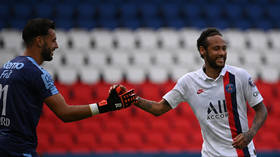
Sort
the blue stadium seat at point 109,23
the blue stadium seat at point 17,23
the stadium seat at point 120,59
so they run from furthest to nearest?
the blue stadium seat at point 109,23 → the blue stadium seat at point 17,23 → the stadium seat at point 120,59

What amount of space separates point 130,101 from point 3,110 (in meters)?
1.29

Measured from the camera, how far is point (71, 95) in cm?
938

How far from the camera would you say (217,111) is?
3537 mm

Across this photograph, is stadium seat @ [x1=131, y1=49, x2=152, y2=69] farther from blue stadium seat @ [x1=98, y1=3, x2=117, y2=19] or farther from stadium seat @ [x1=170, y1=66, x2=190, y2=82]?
blue stadium seat @ [x1=98, y1=3, x2=117, y2=19]

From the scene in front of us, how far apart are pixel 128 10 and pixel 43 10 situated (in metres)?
2.99

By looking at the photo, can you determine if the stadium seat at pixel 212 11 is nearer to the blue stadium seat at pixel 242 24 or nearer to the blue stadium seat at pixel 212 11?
the blue stadium seat at pixel 212 11

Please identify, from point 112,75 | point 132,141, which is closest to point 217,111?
point 132,141

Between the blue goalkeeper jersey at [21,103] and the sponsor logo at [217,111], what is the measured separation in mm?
1665

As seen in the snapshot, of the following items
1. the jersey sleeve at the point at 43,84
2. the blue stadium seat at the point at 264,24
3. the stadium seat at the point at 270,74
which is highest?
the blue stadium seat at the point at 264,24

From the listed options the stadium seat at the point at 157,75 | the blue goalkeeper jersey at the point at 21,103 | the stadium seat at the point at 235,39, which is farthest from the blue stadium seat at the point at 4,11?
the blue goalkeeper jersey at the point at 21,103

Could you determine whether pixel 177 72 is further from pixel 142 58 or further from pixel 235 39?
pixel 235 39

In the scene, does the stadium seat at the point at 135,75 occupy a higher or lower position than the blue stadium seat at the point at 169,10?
lower

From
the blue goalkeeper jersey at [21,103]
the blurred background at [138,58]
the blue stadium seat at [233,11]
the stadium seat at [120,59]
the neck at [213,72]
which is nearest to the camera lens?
the blue goalkeeper jersey at [21,103]

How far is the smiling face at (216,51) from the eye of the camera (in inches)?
139
